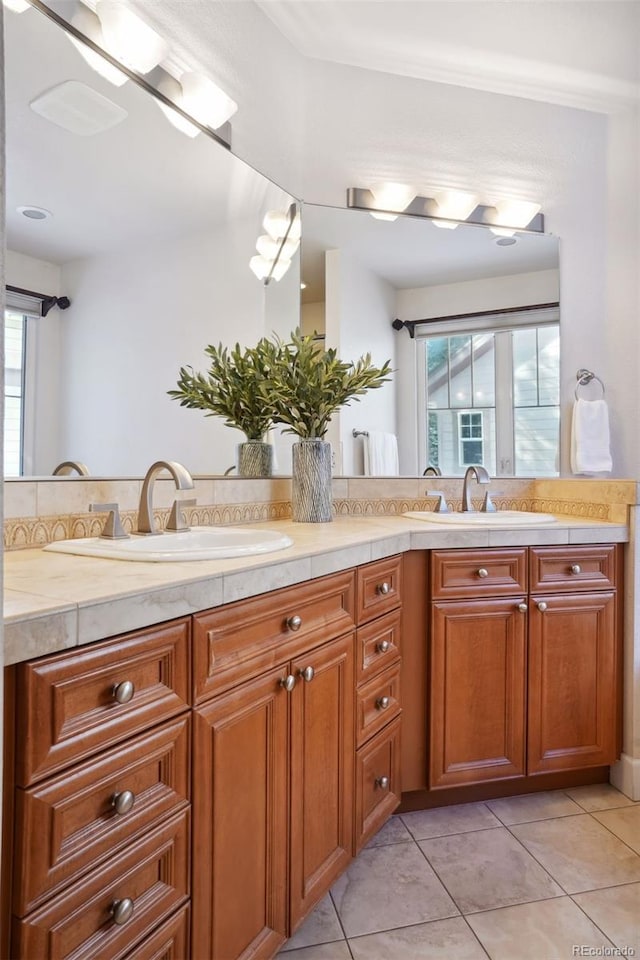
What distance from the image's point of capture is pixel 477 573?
1817 mm

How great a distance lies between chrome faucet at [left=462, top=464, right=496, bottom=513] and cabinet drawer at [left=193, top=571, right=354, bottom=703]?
3.25 ft

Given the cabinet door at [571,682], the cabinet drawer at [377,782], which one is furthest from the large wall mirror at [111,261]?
the cabinet door at [571,682]

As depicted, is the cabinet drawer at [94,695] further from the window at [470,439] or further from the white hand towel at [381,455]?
the window at [470,439]

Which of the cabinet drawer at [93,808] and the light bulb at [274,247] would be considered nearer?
the cabinet drawer at [93,808]

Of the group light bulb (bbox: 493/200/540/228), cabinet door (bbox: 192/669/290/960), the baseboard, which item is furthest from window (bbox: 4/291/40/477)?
the baseboard

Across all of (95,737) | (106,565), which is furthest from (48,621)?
(106,565)

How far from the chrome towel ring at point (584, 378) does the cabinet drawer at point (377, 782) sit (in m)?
1.62

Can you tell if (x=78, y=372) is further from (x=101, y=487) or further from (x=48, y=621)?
(x=48, y=621)

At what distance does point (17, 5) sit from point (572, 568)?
2160 millimetres

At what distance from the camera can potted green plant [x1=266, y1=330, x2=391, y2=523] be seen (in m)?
1.95

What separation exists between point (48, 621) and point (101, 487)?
32.3 inches

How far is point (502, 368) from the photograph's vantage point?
247cm

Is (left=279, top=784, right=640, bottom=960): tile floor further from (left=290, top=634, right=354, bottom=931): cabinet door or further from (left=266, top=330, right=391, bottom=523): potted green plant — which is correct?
(left=266, top=330, right=391, bottom=523): potted green plant

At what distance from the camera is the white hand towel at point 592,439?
2.37 meters
